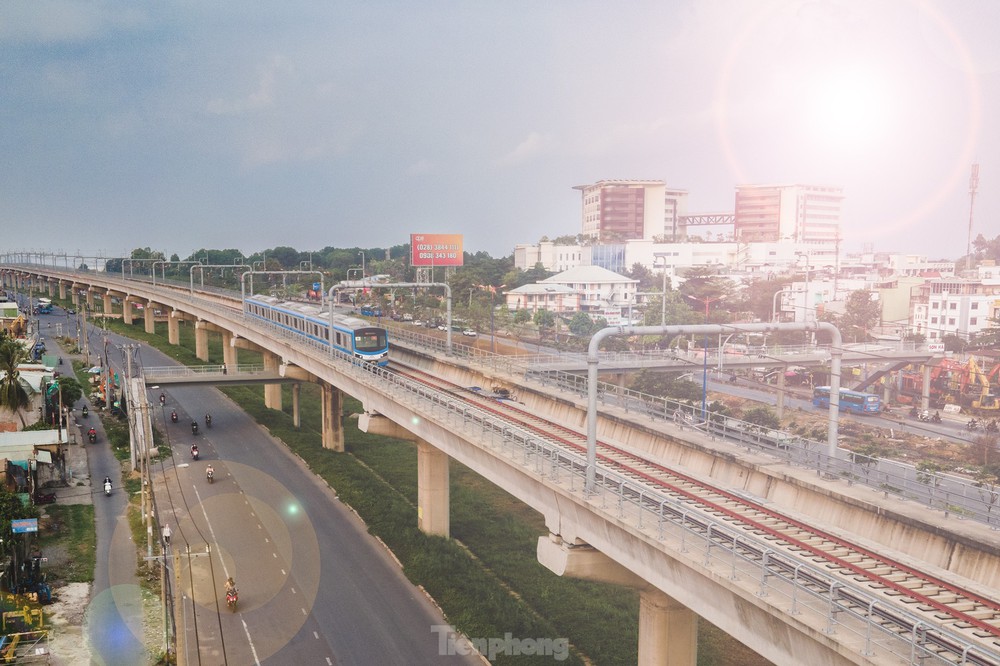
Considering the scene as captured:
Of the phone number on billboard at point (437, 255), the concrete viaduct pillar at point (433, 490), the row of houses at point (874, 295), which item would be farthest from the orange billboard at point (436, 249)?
the concrete viaduct pillar at point (433, 490)

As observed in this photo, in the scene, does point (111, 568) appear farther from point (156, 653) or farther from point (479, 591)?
point (479, 591)

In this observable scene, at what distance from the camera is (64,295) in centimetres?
17925

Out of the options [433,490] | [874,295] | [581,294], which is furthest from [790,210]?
[433,490]

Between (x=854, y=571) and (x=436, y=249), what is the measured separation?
Result: 56.0 m

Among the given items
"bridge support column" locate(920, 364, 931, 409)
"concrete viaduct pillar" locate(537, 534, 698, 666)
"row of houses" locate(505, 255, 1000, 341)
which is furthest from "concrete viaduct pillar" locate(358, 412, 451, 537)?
"bridge support column" locate(920, 364, 931, 409)

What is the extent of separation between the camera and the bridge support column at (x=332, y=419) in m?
57.9

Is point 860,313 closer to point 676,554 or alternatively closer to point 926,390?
point 926,390

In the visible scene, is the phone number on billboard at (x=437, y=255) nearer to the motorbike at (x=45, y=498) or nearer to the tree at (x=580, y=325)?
the tree at (x=580, y=325)

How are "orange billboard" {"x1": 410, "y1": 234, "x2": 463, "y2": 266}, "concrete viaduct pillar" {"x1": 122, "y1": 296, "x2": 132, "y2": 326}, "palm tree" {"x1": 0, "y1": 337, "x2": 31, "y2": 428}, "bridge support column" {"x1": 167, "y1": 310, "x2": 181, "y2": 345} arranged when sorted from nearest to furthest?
"palm tree" {"x1": 0, "y1": 337, "x2": 31, "y2": 428}, "orange billboard" {"x1": 410, "y1": 234, "x2": 463, "y2": 266}, "bridge support column" {"x1": 167, "y1": 310, "x2": 181, "y2": 345}, "concrete viaduct pillar" {"x1": 122, "y1": 296, "x2": 132, "y2": 326}

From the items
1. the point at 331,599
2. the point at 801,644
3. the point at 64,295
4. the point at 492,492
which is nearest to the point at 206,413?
the point at 492,492

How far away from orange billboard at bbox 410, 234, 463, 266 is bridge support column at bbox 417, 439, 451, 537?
31262 millimetres

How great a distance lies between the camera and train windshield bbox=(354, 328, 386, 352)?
166 ft

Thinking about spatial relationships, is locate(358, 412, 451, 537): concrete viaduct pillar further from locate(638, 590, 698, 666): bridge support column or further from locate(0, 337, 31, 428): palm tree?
locate(0, 337, 31, 428): palm tree

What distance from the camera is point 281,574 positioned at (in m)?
35.3
